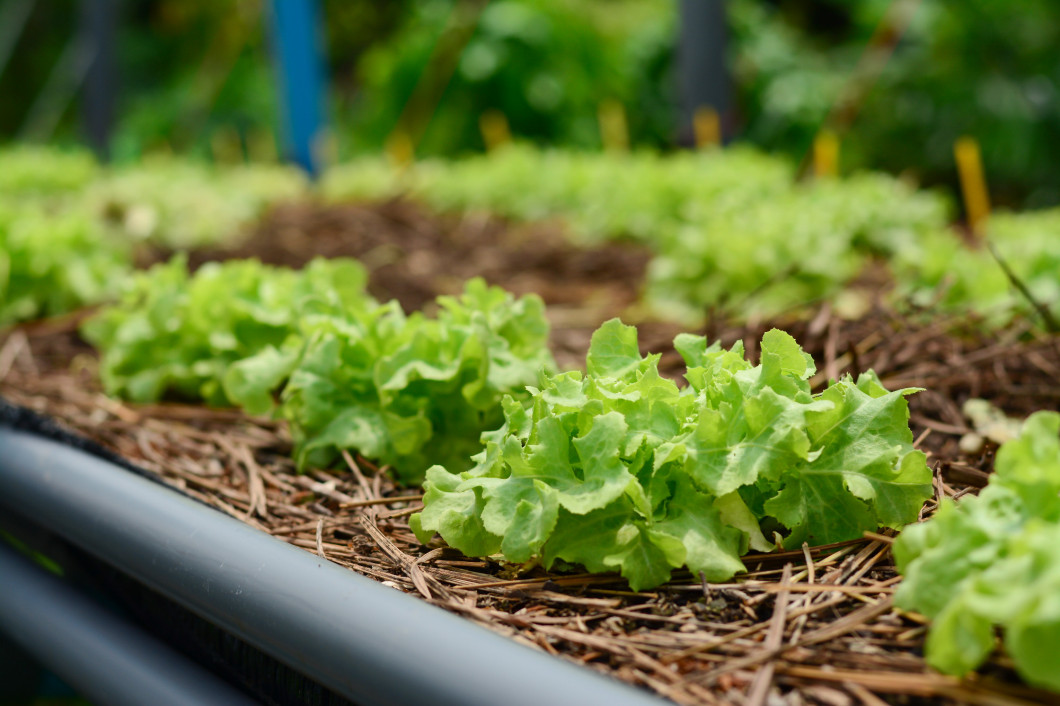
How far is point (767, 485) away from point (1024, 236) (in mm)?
3045

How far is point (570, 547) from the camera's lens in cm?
137

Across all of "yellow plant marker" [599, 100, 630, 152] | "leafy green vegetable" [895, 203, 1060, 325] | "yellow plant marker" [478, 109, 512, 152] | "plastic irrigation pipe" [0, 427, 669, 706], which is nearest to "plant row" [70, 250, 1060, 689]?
"plastic irrigation pipe" [0, 427, 669, 706]

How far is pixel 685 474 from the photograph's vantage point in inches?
55.7

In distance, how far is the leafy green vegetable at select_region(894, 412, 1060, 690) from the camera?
919mm

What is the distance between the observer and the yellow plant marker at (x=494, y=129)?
37.2 feet

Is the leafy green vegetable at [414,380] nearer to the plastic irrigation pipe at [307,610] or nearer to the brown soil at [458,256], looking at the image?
the plastic irrigation pipe at [307,610]

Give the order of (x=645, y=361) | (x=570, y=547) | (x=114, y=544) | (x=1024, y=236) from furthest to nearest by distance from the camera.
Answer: (x=1024, y=236), (x=114, y=544), (x=645, y=361), (x=570, y=547)

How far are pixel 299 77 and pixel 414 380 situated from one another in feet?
30.2

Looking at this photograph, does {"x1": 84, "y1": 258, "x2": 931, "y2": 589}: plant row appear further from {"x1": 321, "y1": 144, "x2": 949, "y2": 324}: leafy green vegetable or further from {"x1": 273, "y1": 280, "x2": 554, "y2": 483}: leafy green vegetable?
{"x1": 321, "y1": 144, "x2": 949, "y2": 324}: leafy green vegetable

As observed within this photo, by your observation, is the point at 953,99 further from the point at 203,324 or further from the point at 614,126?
the point at 203,324

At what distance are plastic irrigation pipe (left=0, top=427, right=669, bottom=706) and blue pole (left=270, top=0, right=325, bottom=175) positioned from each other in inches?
359

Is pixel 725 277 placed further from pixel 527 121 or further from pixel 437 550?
pixel 527 121

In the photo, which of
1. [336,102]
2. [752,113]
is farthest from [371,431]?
[336,102]

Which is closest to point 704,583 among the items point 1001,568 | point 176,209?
point 1001,568
